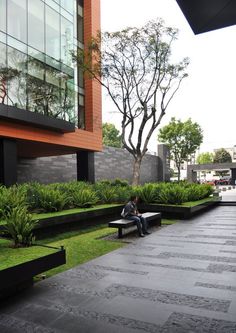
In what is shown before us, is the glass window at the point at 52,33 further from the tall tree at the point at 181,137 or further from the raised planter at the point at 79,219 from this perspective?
the tall tree at the point at 181,137

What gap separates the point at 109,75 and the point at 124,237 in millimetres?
13399

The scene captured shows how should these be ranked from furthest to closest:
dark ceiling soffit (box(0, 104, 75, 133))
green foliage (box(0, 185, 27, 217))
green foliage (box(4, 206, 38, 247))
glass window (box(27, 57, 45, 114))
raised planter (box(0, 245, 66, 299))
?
glass window (box(27, 57, 45, 114))
dark ceiling soffit (box(0, 104, 75, 133))
green foliage (box(0, 185, 27, 217))
green foliage (box(4, 206, 38, 247))
raised planter (box(0, 245, 66, 299))

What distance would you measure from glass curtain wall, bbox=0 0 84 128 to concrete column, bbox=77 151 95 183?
9.19 ft

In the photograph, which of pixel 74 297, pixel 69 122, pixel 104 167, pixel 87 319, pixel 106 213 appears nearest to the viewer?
pixel 87 319

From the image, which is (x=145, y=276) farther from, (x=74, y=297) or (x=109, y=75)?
(x=109, y=75)

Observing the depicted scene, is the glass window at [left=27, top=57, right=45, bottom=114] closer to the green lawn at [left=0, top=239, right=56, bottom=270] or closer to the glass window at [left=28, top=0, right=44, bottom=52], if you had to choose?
the glass window at [left=28, top=0, right=44, bottom=52]

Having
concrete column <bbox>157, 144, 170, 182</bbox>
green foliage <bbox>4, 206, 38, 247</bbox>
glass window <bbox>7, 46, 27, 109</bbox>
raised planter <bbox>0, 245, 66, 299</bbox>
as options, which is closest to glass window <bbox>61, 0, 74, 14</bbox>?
glass window <bbox>7, 46, 27, 109</bbox>

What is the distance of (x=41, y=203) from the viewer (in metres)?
11.6

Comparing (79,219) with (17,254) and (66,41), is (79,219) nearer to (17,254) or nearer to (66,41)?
(17,254)

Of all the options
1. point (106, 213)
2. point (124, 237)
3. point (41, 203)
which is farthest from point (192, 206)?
point (41, 203)

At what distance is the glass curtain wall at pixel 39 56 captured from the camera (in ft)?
56.1

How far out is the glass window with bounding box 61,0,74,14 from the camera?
70.7 ft

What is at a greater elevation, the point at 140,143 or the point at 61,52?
the point at 61,52

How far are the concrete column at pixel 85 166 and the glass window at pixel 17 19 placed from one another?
916 centimetres
